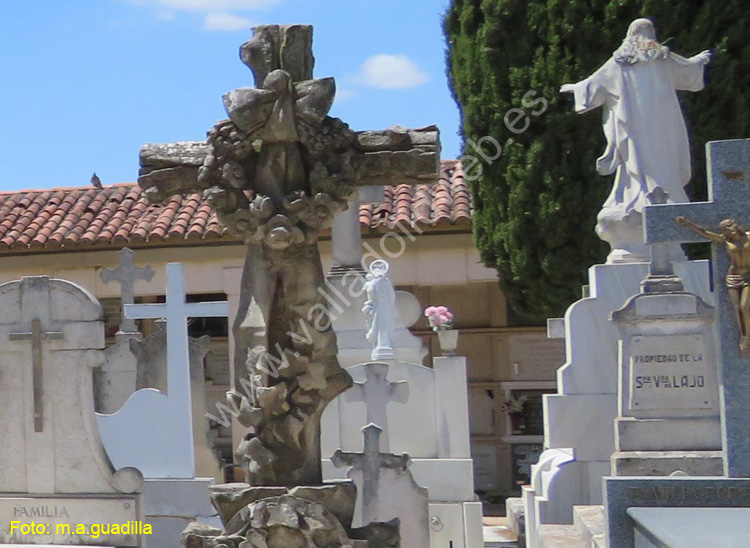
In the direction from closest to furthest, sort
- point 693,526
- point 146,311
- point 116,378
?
point 693,526 → point 146,311 → point 116,378

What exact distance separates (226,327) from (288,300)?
40.5 ft

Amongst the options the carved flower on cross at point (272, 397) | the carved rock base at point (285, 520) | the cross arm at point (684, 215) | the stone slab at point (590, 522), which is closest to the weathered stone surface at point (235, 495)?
the carved rock base at point (285, 520)

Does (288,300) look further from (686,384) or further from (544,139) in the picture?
(544,139)

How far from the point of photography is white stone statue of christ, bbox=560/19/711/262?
8398 millimetres

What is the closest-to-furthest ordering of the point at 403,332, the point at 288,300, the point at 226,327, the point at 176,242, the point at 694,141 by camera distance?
the point at 288,300, the point at 403,332, the point at 694,141, the point at 176,242, the point at 226,327

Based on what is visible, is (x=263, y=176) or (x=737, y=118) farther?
(x=737, y=118)

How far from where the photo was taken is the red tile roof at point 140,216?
15070 mm

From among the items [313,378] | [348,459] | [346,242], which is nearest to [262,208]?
[313,378]

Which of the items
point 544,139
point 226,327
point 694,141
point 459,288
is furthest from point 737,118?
point 226,327

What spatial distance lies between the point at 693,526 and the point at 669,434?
339 centimetres

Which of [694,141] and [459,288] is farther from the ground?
[694,141]

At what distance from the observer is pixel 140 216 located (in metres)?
16.2

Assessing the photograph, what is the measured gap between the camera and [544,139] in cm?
1349

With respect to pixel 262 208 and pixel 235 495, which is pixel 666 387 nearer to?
pixel 235 495
